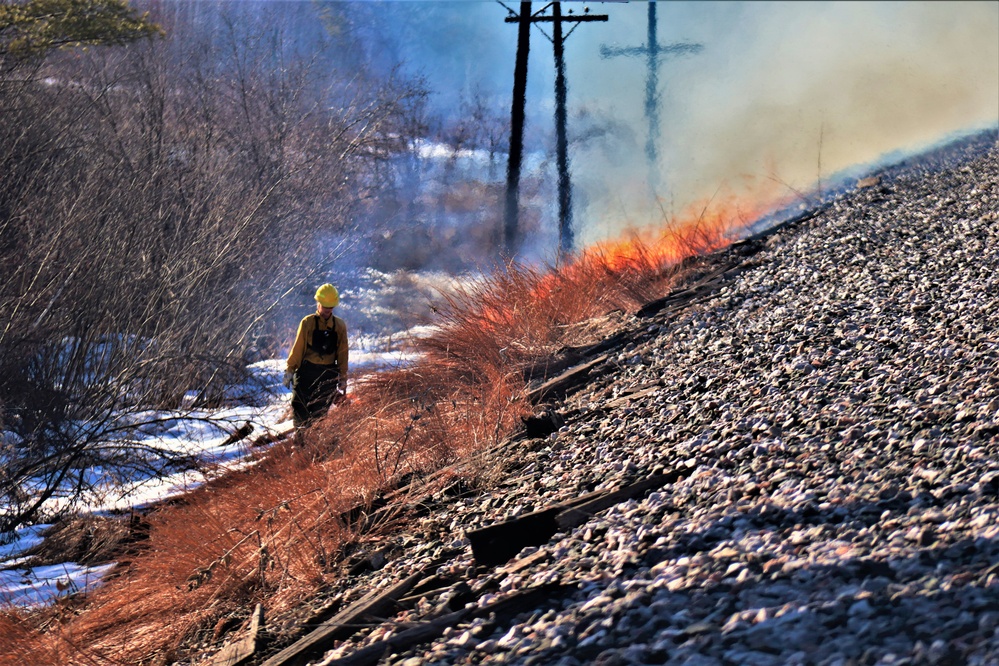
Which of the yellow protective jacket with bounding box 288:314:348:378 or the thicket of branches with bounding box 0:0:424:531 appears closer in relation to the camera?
the thicket of branches with bounding box 0:0:424:531

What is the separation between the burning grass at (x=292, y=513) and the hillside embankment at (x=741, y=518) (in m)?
0.41

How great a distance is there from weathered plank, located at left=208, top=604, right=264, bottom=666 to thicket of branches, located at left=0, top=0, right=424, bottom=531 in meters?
3.98

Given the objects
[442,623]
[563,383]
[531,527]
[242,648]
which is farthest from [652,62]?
[442,623]

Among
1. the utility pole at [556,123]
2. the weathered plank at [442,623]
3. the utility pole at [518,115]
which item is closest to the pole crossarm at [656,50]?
the utility pole at [556,123]

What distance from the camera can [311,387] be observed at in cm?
885

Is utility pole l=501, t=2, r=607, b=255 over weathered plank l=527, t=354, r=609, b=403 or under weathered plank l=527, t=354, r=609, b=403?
over

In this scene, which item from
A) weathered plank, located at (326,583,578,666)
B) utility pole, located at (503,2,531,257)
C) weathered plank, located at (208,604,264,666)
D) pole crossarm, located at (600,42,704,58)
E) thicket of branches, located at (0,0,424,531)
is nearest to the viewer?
weathered plank, located at (326,583,578,666)

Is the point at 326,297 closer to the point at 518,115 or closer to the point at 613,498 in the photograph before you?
the point at 613,498

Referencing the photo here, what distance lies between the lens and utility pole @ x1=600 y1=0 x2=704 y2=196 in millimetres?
20312

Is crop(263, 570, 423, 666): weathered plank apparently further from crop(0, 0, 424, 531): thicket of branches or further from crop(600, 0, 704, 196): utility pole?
crop(600, 0, 704, 196): utility pole

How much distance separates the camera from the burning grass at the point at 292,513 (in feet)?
16.0

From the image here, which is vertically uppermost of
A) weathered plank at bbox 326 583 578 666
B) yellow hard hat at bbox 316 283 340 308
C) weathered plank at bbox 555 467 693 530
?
yellow hard hat at bbox 316 283 340 308

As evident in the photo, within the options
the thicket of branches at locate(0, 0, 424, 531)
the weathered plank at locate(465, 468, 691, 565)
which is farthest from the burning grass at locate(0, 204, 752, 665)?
the thicket of branches at locate(0, 0, 424, 531)

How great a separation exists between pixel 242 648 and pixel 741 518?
83.8 inches
